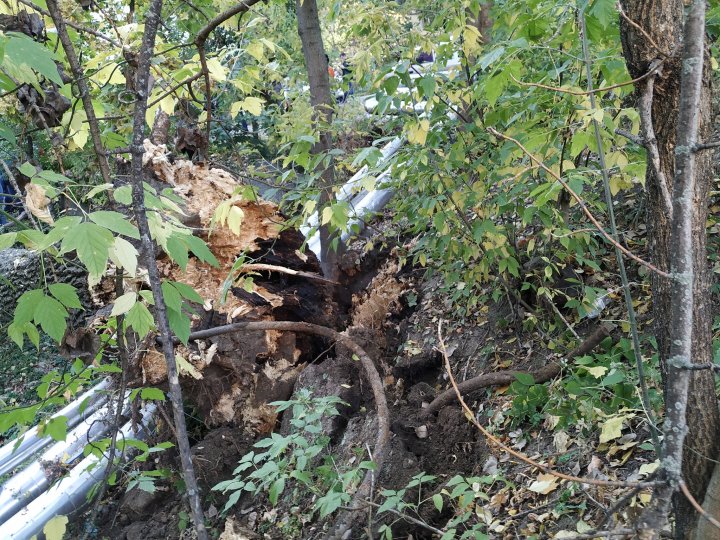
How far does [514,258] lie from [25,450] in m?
3.96

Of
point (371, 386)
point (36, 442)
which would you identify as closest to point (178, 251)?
point (371, 386)

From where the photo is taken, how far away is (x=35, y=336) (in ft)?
6.97

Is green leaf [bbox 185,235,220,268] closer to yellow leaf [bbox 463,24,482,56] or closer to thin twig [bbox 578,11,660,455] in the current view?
thin twig [bbox 578,11,660,455]

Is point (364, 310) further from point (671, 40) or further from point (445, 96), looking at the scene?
point (671, 40)

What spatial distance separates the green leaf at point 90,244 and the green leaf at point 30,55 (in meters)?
0.38

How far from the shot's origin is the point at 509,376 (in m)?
3.36

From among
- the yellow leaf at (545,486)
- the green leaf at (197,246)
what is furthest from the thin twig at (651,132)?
the yellow leaf at (545,486)

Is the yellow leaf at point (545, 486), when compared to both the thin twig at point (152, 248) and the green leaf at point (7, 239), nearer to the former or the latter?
the thin twig at point (152, 248)

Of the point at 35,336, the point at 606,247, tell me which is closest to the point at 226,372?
the point at 35,336

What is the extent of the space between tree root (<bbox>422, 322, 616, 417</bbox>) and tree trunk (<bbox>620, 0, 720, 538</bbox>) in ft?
4.45

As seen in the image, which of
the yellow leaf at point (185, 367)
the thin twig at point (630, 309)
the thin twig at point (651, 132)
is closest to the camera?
the thin twig at point (651, 132)

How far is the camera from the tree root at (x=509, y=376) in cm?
312

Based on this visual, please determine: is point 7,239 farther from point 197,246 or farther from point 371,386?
point 371,386

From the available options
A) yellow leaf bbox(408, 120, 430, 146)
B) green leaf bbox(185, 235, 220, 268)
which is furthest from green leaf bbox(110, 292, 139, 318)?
yellow leaf bbox(408, 120, 430, 146)
